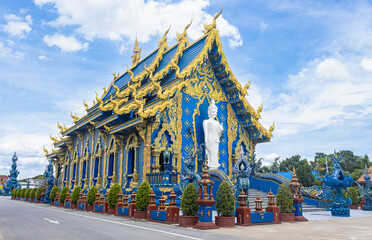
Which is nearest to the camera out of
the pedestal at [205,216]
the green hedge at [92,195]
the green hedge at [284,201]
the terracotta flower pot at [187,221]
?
the pedestal at [205,216]

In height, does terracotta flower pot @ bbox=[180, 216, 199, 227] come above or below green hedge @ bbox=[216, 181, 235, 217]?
below

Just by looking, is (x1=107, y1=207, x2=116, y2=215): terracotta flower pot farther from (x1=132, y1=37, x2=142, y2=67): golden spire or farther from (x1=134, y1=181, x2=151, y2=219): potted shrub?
(x1=132, y1=37, x2=142, y2=67): golden spire

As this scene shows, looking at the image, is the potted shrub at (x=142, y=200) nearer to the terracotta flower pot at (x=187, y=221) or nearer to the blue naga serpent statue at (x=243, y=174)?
the terracotta flower pot at (x=187, y=221)

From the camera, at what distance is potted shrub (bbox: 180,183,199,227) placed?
33.5 feet

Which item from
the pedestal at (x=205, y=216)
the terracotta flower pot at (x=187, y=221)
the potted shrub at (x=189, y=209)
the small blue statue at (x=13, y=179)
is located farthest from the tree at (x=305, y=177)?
the small blue statue at (x=13, y=179)

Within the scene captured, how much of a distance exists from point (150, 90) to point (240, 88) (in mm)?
5494

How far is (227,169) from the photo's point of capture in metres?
19.1

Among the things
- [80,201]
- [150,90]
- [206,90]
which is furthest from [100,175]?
[206,90]

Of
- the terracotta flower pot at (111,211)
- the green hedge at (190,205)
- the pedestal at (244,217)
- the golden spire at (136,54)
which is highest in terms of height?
the golden spire at (136,54)

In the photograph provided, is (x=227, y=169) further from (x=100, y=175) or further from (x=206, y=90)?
(x=100, y=175)

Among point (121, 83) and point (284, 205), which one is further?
point (121, 83)

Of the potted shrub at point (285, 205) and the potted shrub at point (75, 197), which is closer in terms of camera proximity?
the potted shrub at point (285, 205)

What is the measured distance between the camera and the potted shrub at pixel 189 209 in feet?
33.5

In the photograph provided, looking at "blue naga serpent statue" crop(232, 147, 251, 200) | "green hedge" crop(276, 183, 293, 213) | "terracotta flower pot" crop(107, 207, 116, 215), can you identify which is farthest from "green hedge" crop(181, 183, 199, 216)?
"terracotta flower pot" crop(107, 207, 116, 215)
